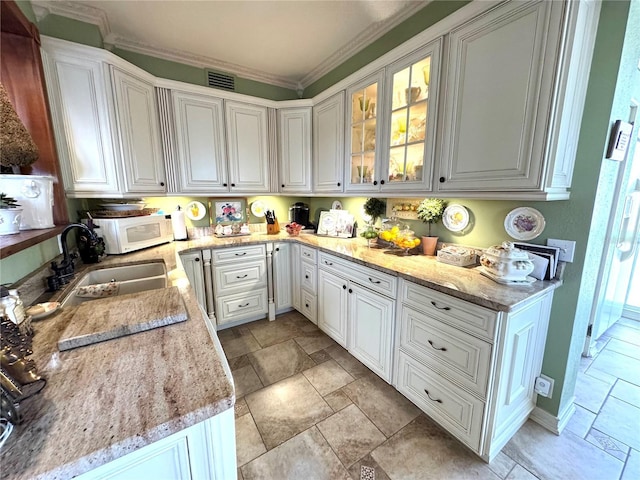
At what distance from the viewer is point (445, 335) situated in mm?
1390

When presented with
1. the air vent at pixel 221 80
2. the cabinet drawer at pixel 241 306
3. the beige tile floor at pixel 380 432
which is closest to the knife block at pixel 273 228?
the cabinet drawer at pixel 241 306

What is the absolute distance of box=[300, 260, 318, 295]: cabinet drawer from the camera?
8.23 ft

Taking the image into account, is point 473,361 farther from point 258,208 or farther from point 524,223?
point 258,208

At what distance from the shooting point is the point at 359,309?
1976 mm

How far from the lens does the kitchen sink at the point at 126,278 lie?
4.63 feet

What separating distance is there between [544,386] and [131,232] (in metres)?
3.05

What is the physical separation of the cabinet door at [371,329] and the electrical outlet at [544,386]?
858 millimetres

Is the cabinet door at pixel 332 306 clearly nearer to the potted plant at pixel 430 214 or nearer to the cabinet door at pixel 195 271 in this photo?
the potted plant at pixel 430 214

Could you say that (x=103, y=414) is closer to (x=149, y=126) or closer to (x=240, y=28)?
(x=149, y=126)

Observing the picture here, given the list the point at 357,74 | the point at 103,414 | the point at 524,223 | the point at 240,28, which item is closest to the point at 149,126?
the point at 240,28

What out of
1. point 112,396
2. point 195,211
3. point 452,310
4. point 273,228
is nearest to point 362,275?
point 452,310

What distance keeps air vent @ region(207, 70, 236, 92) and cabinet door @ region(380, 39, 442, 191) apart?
1.74 metres

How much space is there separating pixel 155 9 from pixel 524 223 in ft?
9.56

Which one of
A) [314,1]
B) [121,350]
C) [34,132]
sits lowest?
[121,350]
